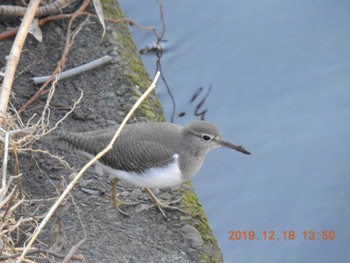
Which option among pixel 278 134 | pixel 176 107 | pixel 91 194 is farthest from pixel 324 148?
pixel 91 194

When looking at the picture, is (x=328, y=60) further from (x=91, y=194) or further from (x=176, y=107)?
(x=91, y=194)

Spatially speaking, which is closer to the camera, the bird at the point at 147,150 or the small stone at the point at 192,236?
the bird at the point at 147,150

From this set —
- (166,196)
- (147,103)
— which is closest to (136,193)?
(166,196)

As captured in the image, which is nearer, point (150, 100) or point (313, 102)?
point (150, 100)

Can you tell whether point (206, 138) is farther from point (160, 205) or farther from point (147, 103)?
point (147, 103)

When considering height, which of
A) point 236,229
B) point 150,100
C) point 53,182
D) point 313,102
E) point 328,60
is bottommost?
point 53,182

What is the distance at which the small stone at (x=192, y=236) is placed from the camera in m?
4.55

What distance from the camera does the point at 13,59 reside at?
487cm

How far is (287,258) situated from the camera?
530cm

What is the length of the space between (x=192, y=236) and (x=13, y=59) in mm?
1506

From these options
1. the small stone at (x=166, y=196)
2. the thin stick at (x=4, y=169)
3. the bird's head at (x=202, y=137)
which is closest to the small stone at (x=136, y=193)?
the small stone at (x=166, y=196)

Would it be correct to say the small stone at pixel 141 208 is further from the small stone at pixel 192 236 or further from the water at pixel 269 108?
the water at pixel 269 108

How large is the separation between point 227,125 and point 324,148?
0.74m

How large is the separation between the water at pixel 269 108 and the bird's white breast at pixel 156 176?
1.13 metres
